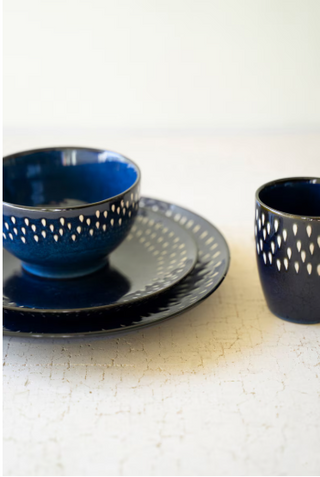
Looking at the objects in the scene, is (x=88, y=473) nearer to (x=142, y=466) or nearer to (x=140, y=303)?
(x=142, y=466)

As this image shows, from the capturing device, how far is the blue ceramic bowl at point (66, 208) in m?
0.49

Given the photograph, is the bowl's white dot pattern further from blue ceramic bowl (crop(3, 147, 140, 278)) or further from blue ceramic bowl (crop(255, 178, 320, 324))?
blue ceramic bowl (crop(3, 147, 140, 278))

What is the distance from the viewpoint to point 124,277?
1.78 feet

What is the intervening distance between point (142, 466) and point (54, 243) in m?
0.22

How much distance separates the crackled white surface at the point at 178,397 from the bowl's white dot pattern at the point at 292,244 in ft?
0.23

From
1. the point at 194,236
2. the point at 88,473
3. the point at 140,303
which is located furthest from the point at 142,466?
the point at 194,236

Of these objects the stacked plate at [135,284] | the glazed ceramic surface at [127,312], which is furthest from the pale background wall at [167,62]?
the glazed ceramic surface at [127,312]

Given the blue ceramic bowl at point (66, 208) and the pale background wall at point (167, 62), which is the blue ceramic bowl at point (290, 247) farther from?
the pale background wall at point (167, 62)

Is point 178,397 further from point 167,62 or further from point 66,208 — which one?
point 167,62

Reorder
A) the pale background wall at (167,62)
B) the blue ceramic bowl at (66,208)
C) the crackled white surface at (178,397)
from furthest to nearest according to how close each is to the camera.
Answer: the pale background wall at (167,62) < the blue ceramic bowl at (66,208) < the crackled white surface at (178,397)

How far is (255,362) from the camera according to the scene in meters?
0.46

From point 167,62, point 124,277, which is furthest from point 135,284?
point 167,62

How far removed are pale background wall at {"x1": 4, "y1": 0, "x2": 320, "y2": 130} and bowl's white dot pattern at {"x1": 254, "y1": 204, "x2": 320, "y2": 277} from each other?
828mm

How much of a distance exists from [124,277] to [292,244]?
0.18 metres
